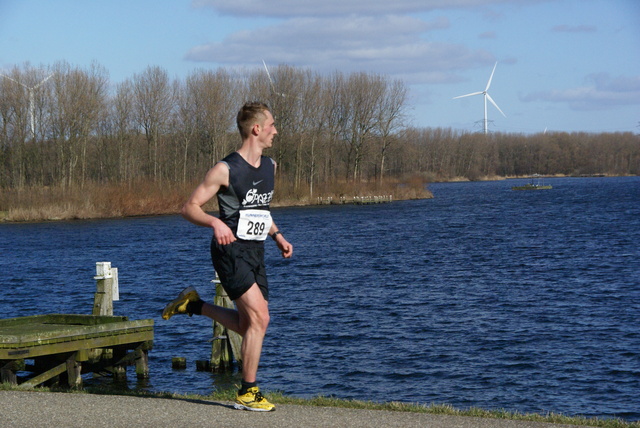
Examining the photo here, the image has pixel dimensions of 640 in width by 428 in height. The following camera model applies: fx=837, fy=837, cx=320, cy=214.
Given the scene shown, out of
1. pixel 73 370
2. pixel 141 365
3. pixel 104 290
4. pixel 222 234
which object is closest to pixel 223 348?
pixel 141 365

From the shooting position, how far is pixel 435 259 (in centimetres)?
3809

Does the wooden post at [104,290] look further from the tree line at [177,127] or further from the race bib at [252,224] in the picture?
the tree line at [177,127]

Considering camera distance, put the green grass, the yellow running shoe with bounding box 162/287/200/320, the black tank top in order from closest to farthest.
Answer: the black tank top
the green grass
the yellow running shoe with bounding box 162/287/200/320

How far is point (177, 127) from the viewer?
91.9 meters

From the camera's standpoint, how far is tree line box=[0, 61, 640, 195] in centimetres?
7819

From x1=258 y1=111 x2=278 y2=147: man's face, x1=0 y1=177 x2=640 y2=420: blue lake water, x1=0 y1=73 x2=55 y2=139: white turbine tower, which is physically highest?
x1=0 y1=73 x2=55 y2=139: white turbine tower

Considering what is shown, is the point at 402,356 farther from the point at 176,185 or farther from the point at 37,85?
the point at 37,85

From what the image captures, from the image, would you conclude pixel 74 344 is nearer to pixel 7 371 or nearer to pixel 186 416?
pixel 7 371

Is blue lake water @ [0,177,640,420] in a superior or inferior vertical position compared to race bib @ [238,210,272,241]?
inferior

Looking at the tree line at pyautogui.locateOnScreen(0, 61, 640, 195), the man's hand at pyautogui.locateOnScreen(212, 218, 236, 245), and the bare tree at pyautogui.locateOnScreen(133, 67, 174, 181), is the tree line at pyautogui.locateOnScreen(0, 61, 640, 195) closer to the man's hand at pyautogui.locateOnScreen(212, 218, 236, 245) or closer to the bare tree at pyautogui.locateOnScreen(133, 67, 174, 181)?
the bare tree at pyautogui.locateOnScreen(133, 67, 174, 181)

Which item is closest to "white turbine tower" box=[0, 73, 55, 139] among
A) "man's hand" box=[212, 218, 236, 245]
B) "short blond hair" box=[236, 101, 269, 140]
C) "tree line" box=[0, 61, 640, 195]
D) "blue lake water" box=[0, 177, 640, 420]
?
"tree line" box=[0, 61, 640, 195]

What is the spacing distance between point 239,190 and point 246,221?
25cm

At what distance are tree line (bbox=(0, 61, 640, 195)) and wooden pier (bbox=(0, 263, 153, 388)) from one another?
61.9m

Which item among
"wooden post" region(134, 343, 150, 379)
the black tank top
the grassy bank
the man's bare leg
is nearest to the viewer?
the black tank top
